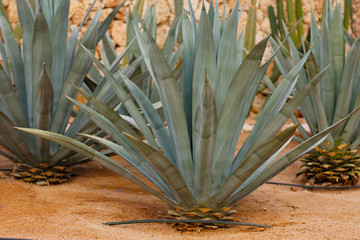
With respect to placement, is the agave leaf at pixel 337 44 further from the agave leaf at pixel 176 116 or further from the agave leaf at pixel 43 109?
the agave leaf at pixel 43 109

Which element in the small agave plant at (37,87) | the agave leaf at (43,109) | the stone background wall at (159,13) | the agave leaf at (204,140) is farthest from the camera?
the stone background wall at (159,13)

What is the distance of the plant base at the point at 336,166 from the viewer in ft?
8.61

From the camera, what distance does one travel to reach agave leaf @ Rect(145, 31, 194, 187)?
5.28 feet

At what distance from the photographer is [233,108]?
1627 millimetres

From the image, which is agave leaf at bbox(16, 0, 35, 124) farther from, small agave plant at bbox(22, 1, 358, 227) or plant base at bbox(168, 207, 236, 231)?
plant base at bbox(168, 207, 236, 231)

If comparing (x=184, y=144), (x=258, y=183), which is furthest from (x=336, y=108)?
(x=184, y=144)

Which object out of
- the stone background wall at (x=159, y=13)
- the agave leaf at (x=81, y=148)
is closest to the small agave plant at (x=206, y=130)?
the agave leaf at (x=81, y=148)

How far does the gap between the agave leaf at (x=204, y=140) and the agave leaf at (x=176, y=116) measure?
4 cm

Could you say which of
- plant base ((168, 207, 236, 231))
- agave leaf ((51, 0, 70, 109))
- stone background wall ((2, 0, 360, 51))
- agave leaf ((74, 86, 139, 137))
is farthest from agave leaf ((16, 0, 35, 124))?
stone background wall ((2, 0, 360, 51))

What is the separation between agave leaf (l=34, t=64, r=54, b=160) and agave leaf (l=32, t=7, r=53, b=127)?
8 cm

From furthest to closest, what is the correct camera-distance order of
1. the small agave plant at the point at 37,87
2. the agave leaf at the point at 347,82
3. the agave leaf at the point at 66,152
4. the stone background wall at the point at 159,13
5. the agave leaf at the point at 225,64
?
1. the stone background wall at the point at 159,13
2. the agave leaf at the point at 347,82
3. the agave leaf at the point at 66,152
4. the small agave plant at the point at 37,87
5. the agave leaf at the point at 225,64

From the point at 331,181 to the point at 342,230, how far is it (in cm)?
117

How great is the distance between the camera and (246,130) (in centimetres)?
496

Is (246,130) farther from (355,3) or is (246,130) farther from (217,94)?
(217,94)
